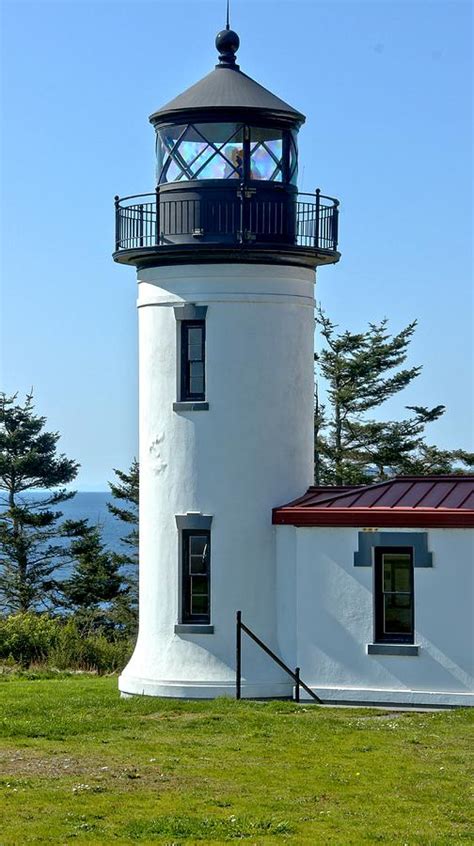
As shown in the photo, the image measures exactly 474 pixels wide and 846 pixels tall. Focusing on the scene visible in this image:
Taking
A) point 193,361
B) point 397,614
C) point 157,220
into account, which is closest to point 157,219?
point 157,220

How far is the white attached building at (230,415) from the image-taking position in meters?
20.8

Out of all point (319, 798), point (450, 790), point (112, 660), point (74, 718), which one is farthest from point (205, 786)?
point (112, 660)

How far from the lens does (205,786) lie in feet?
49.4

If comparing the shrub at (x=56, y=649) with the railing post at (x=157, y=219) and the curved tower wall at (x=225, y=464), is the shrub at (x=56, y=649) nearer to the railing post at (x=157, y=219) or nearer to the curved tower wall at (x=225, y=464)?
the curved tower wall at (x=225, y=464)

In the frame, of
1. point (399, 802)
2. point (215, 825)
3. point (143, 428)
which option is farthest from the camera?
point (143, 428)

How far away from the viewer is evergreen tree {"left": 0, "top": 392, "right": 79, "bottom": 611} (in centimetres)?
4444

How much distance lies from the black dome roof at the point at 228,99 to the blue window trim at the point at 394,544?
18.5 feet

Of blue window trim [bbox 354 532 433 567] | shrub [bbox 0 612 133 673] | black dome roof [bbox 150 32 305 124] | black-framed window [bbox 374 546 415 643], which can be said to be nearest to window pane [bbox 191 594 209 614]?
blue window trim [bbox 354 532 433 567]

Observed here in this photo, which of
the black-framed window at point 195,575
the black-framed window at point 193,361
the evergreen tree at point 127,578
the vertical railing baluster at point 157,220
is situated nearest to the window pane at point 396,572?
the black-framed window at point 195,575

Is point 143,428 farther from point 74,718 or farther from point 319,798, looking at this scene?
point 319,798

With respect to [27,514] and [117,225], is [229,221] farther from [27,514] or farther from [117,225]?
[27,514]

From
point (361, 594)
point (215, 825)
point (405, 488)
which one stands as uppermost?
point (405, 488)

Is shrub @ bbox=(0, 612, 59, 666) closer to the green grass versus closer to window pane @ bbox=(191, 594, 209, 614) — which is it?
window pane @ bbox=(191, 594, 209, 614)

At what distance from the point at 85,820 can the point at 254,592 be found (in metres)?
7.75
